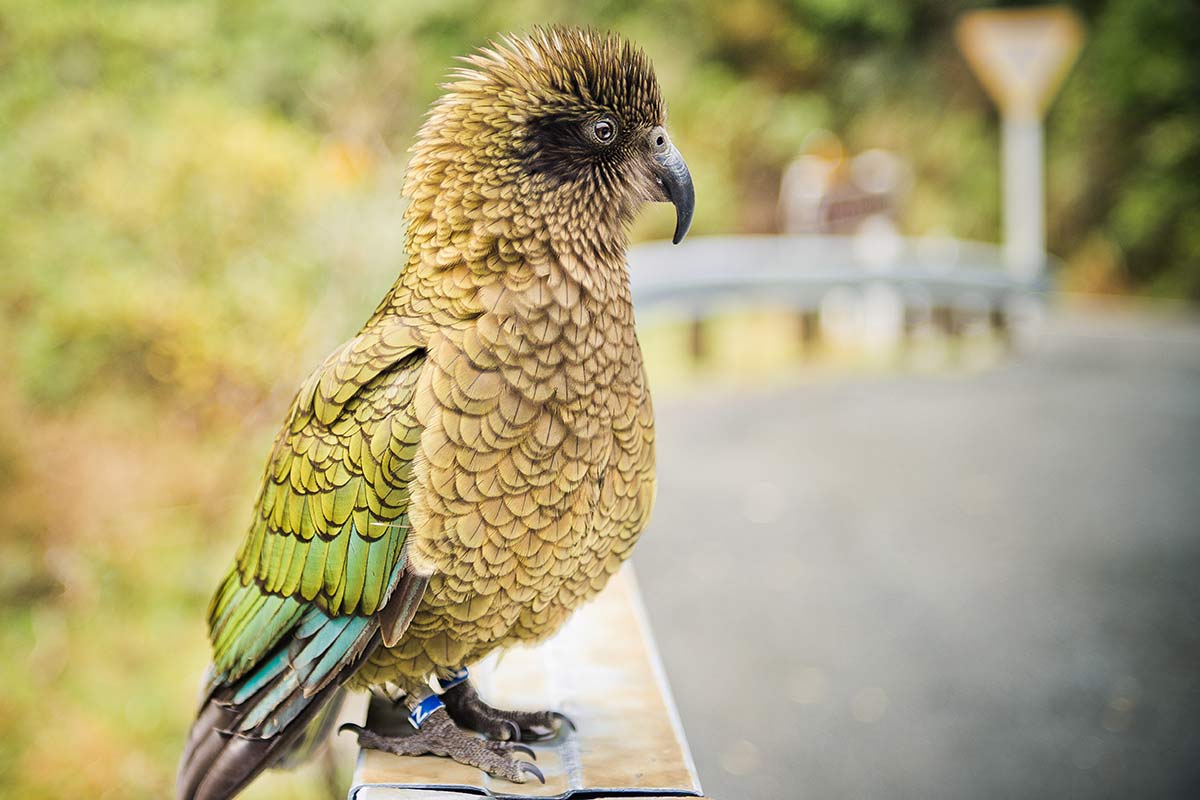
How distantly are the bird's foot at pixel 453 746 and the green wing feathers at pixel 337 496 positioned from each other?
32 cm

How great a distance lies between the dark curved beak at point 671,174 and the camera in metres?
2.16

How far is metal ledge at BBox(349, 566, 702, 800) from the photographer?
218 centimetres

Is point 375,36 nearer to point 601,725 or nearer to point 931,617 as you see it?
point 931,617

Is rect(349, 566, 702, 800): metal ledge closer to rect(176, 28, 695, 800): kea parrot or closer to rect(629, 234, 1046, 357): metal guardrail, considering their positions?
rect(176, 28, 695, 800): kea parrot

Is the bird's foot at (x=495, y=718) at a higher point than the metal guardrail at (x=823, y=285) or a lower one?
lower

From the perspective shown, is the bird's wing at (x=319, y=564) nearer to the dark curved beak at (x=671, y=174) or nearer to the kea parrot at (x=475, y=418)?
the kea parrot at (x=475, y=418)

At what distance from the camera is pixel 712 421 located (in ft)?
29.6

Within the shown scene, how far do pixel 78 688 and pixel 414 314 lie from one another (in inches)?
272

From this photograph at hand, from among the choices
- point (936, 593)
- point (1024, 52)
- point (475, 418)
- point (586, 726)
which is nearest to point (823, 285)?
point (1024, 52)

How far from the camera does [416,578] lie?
203cm

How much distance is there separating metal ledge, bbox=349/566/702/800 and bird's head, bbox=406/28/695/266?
105 centimetres

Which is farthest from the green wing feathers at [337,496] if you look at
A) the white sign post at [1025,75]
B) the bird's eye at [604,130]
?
the white sign post at [1025,75]

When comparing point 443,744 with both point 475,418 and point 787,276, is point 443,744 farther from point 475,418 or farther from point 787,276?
point 787,276

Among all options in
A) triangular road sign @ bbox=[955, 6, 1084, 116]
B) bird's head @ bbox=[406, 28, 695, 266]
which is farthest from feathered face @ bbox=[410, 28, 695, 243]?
triangular road sign @ bbox=[955, 6, 1084, 116]
